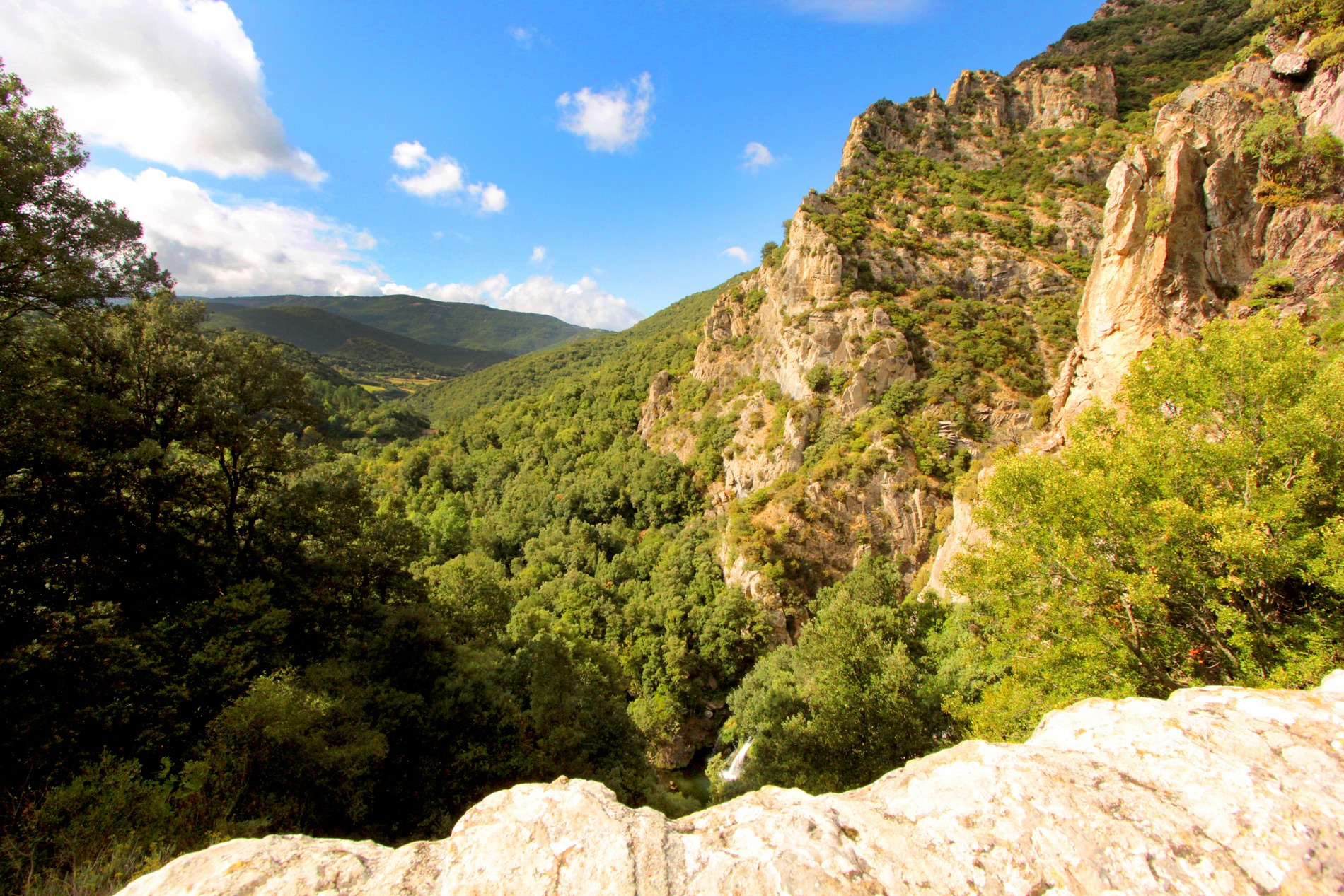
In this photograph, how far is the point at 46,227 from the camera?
901cm

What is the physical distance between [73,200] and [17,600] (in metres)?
7.63

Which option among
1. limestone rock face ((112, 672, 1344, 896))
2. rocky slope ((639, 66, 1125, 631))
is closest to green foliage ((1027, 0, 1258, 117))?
rocky slope ((639, 66, 1125, 631))

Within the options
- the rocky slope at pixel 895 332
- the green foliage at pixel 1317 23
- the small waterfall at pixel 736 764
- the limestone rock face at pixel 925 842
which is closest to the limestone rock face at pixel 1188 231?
the green foliage at pixel 1317 23

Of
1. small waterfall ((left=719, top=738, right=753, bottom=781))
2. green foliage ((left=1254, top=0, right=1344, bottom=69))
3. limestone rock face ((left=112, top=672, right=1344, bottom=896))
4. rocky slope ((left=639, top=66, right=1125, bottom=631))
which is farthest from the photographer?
rocky slope ((left=639, top=66, right=1125, bottom=631))

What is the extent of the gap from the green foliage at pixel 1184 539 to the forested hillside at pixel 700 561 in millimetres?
74

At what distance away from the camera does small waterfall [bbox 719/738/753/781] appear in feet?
75.1

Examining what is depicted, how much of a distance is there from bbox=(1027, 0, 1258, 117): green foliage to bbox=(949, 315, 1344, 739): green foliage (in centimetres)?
5926

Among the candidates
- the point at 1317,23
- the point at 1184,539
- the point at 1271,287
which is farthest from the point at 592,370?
the point at 1184,539

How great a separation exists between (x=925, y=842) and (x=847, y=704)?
646 inches

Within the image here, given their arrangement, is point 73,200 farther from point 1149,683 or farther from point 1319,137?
point 1319,137

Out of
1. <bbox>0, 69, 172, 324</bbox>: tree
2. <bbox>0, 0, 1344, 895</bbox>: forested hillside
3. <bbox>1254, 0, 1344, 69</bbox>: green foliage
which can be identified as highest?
<bbox>1254, 0, 1344, 69</bbox>: green foliage

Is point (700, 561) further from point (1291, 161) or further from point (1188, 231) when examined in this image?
point (1291, 161)

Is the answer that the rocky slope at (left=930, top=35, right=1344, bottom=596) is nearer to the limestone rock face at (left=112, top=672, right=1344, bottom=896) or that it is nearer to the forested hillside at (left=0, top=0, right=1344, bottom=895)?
the forested hillside at (left=0, top=0, right=1344, bottom=895)

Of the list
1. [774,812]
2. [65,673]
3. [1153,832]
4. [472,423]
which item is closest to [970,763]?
[1153,832]
